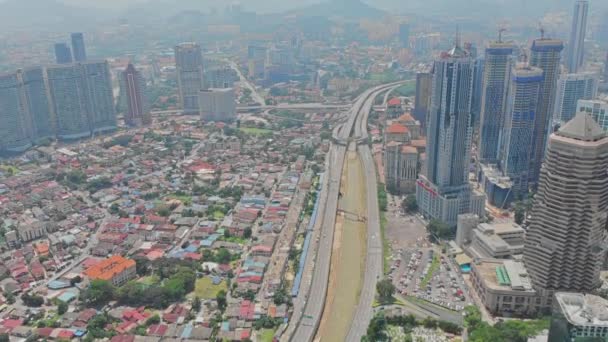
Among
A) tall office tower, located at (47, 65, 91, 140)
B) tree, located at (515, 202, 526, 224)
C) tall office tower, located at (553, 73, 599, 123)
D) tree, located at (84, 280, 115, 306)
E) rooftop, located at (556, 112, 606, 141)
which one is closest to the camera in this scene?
rooftop, located at (556, 112, 606, 141)

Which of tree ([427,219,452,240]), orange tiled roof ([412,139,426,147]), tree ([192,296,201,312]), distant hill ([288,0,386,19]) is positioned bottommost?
tree ([192,296,201,312])

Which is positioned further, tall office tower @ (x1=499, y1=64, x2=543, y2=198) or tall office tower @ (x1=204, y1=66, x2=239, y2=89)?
tall office tower @ (x1=204, y1=66, x2=239, y2=89)

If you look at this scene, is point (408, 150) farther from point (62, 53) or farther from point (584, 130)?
point (62, 53)

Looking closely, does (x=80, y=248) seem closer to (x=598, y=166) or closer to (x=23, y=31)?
(x=598, y=166)

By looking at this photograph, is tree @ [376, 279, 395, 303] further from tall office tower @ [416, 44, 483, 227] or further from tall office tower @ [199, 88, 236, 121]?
tall office tower @ [199, 88, 236, 121]

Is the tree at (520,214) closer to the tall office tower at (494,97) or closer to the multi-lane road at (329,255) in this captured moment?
the tall office tower at (494,97)

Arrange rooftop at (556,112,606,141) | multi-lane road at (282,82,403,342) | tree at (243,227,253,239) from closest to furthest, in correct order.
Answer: rooftop at (556,112,606,141), multi-lane road at (282,82,403,342), tree at (243,227,253,239)

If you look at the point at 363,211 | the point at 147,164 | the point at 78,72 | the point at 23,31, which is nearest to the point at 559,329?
the point at 363,211

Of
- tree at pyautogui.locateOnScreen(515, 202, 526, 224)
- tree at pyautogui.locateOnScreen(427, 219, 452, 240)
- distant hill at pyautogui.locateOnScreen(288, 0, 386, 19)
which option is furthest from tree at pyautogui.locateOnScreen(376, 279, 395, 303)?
distant hill at pyautogui.locateOnScreen(288, 0, 386, 19)
